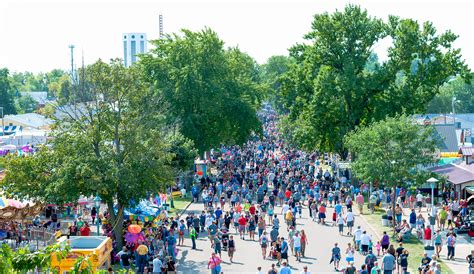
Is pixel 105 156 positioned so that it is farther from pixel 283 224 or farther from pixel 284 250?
pixel 283 224

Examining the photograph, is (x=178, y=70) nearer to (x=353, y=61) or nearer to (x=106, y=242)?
(x=353, y=61)

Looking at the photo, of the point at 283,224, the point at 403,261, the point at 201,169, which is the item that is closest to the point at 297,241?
the point at 403,261

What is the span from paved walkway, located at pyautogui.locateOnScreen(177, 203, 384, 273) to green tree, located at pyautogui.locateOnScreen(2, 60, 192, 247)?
3087 mm

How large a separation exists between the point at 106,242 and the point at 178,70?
27.6 m

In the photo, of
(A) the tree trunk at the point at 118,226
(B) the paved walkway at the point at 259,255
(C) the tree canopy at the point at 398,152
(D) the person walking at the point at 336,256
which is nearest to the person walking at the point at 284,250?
(B) the paved walkway at the point at 259,255

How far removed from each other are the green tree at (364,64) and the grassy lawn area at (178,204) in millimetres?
11170

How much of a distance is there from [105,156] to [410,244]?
41.6ft

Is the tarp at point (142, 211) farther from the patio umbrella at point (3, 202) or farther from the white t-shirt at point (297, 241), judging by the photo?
the white t-shirt at point (297, 241)

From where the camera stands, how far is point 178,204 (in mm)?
43750

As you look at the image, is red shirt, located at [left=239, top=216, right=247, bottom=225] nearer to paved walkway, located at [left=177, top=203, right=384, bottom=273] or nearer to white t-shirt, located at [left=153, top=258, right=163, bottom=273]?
paved walkway, located at [left=177, top=203, right=384, bottom=273]

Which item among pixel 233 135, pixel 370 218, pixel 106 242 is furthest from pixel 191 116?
pixel 106 242

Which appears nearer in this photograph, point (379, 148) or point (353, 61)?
point (379, 148)

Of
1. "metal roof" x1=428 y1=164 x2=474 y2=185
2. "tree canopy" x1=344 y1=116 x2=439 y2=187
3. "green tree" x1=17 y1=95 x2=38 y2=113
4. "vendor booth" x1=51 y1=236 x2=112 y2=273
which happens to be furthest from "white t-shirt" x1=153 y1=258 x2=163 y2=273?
"green tree" x1=17 y1=95 x2=38 y2=113

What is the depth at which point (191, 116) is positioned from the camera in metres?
52.7
